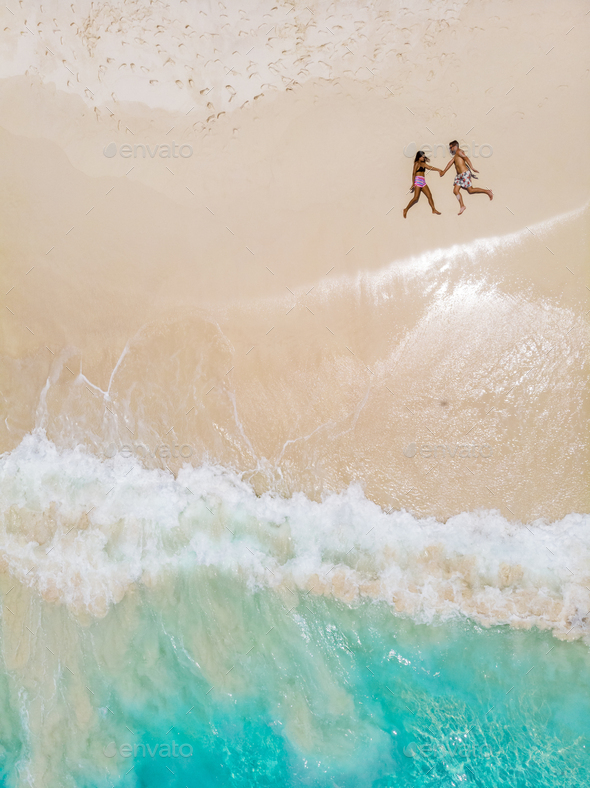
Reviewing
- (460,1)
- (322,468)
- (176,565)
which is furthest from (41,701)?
(460,1)

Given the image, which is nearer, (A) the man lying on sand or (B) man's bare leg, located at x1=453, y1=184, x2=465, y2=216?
(A) the man lying on sand

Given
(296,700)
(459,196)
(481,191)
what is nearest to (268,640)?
(296,700)

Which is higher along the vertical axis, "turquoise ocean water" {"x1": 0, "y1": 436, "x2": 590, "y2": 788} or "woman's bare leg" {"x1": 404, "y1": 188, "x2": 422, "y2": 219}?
"woman's bare leg" {"x1": 404, "y1": 188, "x2": 422, "y2": 219}

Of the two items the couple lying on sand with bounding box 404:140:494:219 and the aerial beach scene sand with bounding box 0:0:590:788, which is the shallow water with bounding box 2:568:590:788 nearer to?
the aerial beach scene sand with bounding box 0:0:590:788

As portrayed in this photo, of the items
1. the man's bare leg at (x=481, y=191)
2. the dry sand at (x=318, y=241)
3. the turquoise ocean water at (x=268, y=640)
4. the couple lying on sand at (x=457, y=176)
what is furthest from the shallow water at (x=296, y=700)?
the man's bare leg at (x=481, y=191)

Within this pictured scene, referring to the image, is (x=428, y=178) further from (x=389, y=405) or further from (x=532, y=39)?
(x=389, y=405)

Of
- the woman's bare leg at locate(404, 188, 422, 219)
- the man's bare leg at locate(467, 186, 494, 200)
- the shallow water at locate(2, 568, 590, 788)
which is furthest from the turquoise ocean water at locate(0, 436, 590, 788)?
the man's bare leg at locate(467, 186, 494, 200)
